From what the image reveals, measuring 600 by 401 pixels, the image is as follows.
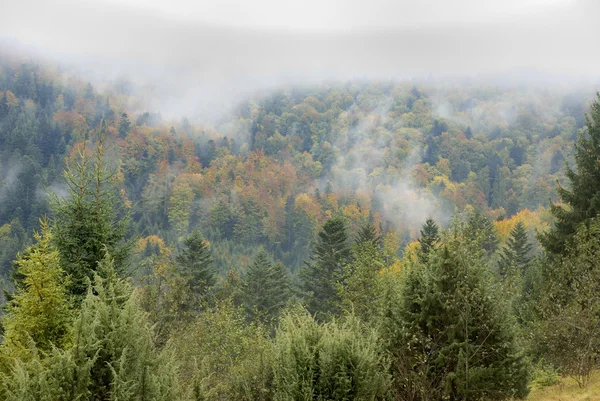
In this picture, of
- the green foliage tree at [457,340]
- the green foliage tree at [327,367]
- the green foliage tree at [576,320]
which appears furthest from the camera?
the green foliage tree at [576,320]

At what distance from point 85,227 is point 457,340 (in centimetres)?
1263

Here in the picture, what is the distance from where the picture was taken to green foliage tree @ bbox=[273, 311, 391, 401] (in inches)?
436

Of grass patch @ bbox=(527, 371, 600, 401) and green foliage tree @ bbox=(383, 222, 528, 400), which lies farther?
grass patch @ bbox=(527, 371, 600, 401)

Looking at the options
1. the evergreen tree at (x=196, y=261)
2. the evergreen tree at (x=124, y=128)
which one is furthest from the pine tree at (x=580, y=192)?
the evergreen tree at (x=124, y=128)

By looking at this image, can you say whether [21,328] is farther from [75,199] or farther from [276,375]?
[276,375]

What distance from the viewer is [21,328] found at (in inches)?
503

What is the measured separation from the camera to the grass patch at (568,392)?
1324 cm

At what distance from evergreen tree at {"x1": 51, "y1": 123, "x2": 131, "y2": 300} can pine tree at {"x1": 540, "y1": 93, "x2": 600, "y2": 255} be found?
2060cm

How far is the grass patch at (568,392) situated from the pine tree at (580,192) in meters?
8.74

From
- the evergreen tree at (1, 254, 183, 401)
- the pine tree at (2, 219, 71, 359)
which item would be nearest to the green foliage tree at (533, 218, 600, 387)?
the evergreen tree at (1, 254, 183, 401)

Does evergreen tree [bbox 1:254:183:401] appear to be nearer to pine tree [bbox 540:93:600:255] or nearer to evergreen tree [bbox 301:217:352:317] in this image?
pine tree [bbox 540:93:600:255]

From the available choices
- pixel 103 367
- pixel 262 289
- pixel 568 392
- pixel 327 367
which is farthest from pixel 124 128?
pixel 568 392

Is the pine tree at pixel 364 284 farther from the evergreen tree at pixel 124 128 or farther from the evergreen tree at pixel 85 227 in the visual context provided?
the evergreen tree at pixel 124 128

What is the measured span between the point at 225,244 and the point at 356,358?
12786cm
